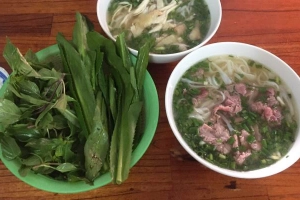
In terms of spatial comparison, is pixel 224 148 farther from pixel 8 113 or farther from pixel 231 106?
pixel 8 113

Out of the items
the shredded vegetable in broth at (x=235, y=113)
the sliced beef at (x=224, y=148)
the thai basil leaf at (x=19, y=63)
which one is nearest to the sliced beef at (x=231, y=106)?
the shredded vegetable in broth at (x=235, y=113)

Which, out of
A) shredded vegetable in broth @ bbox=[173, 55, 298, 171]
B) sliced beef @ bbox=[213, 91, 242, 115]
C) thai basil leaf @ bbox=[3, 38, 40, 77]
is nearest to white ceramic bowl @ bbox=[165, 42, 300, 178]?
shredded vegetable in broth @ bbox=[173, 55, 298, 171]

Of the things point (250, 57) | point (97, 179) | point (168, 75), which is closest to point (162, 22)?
point (168, 75)

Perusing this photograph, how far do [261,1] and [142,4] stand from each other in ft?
1.62

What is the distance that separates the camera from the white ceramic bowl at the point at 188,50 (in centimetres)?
102

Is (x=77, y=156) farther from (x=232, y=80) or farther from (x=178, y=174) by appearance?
(x=232, y=80)

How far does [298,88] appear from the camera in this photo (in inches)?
38.6

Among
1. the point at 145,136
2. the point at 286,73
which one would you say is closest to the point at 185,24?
the point at 286,73

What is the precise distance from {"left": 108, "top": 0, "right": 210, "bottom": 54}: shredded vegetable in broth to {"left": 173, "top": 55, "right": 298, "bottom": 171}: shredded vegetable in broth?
14 centimetres

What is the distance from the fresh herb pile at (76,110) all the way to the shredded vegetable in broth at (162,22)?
22cm

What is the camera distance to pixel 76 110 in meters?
0.90

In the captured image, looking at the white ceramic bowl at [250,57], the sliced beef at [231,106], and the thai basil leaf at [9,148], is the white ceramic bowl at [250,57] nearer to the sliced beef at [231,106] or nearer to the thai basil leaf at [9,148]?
the sliced beef at [231,106]

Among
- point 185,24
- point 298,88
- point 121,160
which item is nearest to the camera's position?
point 121,160

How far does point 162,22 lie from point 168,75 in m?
0.22
